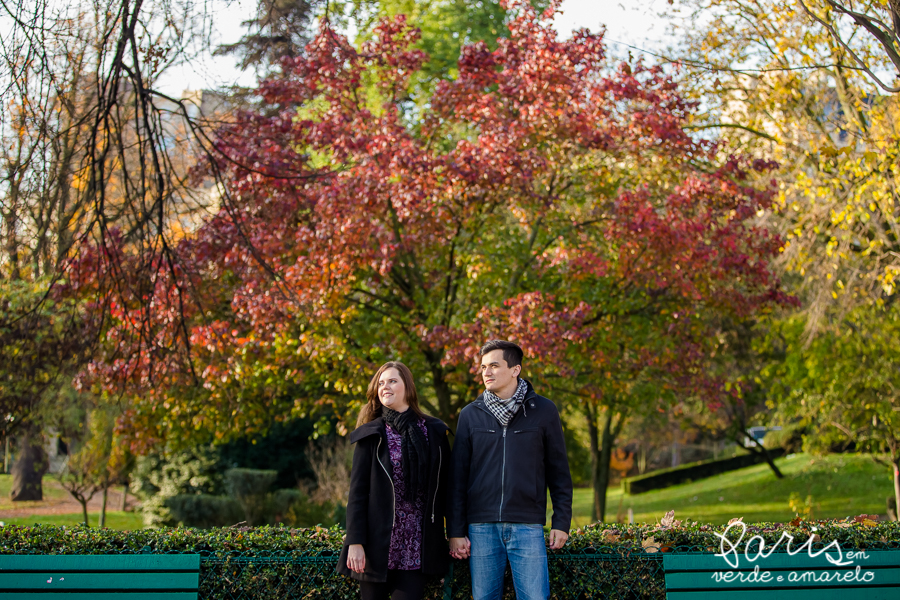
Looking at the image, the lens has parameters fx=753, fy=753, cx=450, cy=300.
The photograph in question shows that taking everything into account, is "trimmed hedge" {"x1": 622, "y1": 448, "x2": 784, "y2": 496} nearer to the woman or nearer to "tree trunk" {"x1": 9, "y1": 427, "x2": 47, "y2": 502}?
"tree trunk" {"x1": 9, "y1": 427, "x2": 47, "y2": 502}

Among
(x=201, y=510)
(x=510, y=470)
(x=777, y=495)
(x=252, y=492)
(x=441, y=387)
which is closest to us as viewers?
(x=510, y=470)

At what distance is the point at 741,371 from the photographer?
2139cm

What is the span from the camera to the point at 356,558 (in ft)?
12.5

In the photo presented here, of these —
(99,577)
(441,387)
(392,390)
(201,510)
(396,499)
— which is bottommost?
(201,510)

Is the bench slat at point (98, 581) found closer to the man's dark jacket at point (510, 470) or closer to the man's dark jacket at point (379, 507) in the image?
the man's dark jacket at point (379, 507)

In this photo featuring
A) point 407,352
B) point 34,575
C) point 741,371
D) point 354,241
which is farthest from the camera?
point 741,371

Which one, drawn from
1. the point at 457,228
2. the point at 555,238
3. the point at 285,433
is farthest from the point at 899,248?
the point at 285,433

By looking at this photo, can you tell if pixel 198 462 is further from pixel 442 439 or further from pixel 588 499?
pixel 588 499

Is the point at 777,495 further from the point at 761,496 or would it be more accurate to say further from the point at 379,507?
the point at 379,507

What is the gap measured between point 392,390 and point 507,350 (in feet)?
2.17

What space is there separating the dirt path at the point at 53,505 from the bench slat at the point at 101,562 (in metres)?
16.6

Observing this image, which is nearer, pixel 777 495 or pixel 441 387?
pixel 441 387

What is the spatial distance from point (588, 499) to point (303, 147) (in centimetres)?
2215

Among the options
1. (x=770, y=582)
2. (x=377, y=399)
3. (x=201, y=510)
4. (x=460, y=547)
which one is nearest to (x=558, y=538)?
(x=460, y=547)
